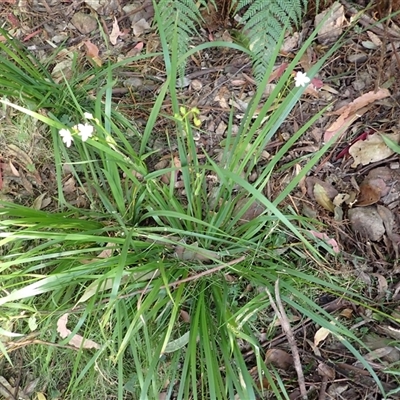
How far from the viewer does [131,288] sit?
125 cm

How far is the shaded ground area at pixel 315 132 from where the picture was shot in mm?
1325

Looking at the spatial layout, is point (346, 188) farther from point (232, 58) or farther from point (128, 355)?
point (128, 355)

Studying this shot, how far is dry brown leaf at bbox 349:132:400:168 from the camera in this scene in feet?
4.56

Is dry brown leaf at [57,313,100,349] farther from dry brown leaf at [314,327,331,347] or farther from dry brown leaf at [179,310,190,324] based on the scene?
dry brown leaf at [314,327,331,347]

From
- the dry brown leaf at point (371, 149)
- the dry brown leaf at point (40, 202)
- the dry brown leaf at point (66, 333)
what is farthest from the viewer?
the dry brown leaf at point (40, 202)

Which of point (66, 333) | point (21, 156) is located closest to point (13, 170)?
point (21, 156)

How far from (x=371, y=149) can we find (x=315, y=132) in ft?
0.57

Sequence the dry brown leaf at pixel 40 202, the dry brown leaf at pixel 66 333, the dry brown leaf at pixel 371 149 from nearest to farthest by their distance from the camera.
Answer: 1. the dry brown leaf at pixel 66 333
2. the dry brown leaf at pixel 371 149
3. the dry brown leaf at pixel 40 202

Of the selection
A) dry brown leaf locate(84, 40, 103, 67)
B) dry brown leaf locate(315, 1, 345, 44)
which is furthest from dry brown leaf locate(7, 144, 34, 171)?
dry brown leaf locate(315, 1, 345, 44)

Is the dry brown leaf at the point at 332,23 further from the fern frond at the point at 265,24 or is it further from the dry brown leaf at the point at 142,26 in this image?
the dry brown leaf at the point at 142,26

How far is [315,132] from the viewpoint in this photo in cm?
145

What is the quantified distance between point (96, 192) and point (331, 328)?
79 cm

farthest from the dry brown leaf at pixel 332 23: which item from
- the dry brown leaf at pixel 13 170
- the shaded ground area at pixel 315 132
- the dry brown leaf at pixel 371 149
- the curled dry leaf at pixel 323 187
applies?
the dry brown leaf at pixel 13 170

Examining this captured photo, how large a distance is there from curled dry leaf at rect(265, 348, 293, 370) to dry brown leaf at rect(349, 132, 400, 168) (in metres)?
0.59
